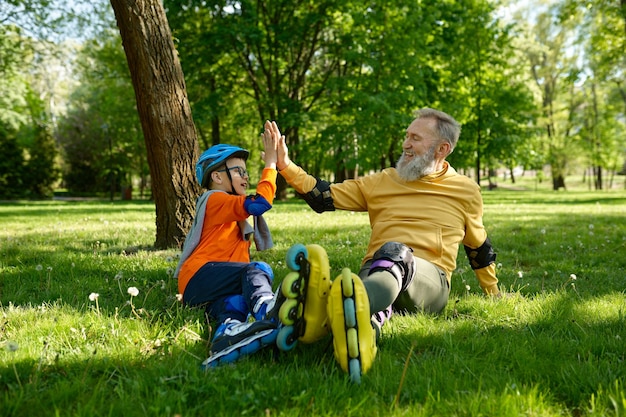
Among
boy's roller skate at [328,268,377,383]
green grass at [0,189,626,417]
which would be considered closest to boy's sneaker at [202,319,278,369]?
green grass at [0,189,626,417]

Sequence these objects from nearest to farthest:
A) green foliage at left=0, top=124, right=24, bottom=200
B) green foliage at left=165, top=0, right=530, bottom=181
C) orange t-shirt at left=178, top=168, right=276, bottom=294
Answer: orange t-shirt at left=178, top=168, right=276, bottom=294 < green foliage at left=165, top=0, right=530, bottom=181 < green foliage at left=0, top=124, right=24, bottom=200

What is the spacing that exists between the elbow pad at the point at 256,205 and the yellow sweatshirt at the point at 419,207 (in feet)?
1.03

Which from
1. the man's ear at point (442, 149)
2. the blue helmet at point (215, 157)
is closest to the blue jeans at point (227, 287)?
the blue helmet at point (215, 157)

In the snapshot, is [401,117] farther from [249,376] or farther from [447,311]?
[249,376]

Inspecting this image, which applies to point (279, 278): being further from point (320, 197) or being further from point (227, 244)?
point (320, 197)

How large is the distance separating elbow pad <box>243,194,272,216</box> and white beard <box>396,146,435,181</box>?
3.51ft

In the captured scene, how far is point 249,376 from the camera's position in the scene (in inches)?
91.5

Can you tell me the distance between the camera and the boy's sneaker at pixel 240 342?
2.50 m

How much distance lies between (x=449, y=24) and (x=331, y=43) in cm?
598

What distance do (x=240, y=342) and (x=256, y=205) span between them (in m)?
1.18

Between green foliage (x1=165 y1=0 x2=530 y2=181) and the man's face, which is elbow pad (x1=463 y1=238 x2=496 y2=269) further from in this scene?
green foliage (x1=165 y1=0 x2=530 y2=181)

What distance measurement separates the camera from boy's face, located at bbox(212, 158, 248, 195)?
399 cm

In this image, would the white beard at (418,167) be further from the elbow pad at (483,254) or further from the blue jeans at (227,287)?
the blue jeans at (227,287)

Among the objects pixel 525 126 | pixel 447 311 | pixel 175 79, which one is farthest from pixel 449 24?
pixel 447 311
